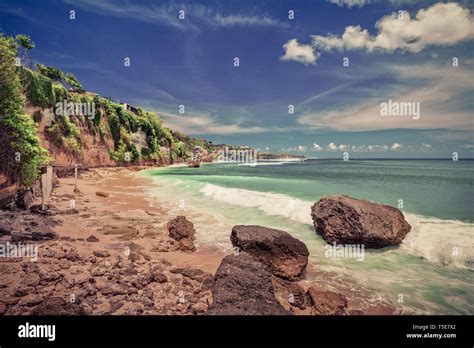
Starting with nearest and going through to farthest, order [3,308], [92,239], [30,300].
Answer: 1. [3,308]
2. [30,300]
3. [92,239]

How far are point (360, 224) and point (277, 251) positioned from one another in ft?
12.1

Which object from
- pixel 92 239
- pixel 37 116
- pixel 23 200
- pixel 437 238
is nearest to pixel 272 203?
pixel 437 238

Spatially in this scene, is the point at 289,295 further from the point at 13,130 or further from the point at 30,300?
the point at 13,130

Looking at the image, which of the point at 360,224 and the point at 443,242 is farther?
the point at 443,242

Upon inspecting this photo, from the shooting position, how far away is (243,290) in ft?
14.1

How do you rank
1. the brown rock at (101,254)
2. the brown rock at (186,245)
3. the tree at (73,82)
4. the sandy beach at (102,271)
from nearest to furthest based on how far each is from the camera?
1. the sandy beach at (102,271)
2. the brown rock at (101,254)
3. the brown rock at (186,245)
4. the tree at (73,82)

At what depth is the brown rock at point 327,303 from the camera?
4617 mm

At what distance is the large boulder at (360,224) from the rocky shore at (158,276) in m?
2.50

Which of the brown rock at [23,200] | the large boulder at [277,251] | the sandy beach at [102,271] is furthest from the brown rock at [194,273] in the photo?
the brown rock at [23,200]

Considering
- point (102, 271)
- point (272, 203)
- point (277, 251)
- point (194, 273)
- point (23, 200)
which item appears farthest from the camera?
point (272, 203)

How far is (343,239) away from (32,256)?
30.9ft

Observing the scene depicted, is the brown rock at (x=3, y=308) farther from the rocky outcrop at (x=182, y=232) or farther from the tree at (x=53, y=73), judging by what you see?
the tree at (x=53, y=73)

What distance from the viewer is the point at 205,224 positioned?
11.0 meters
